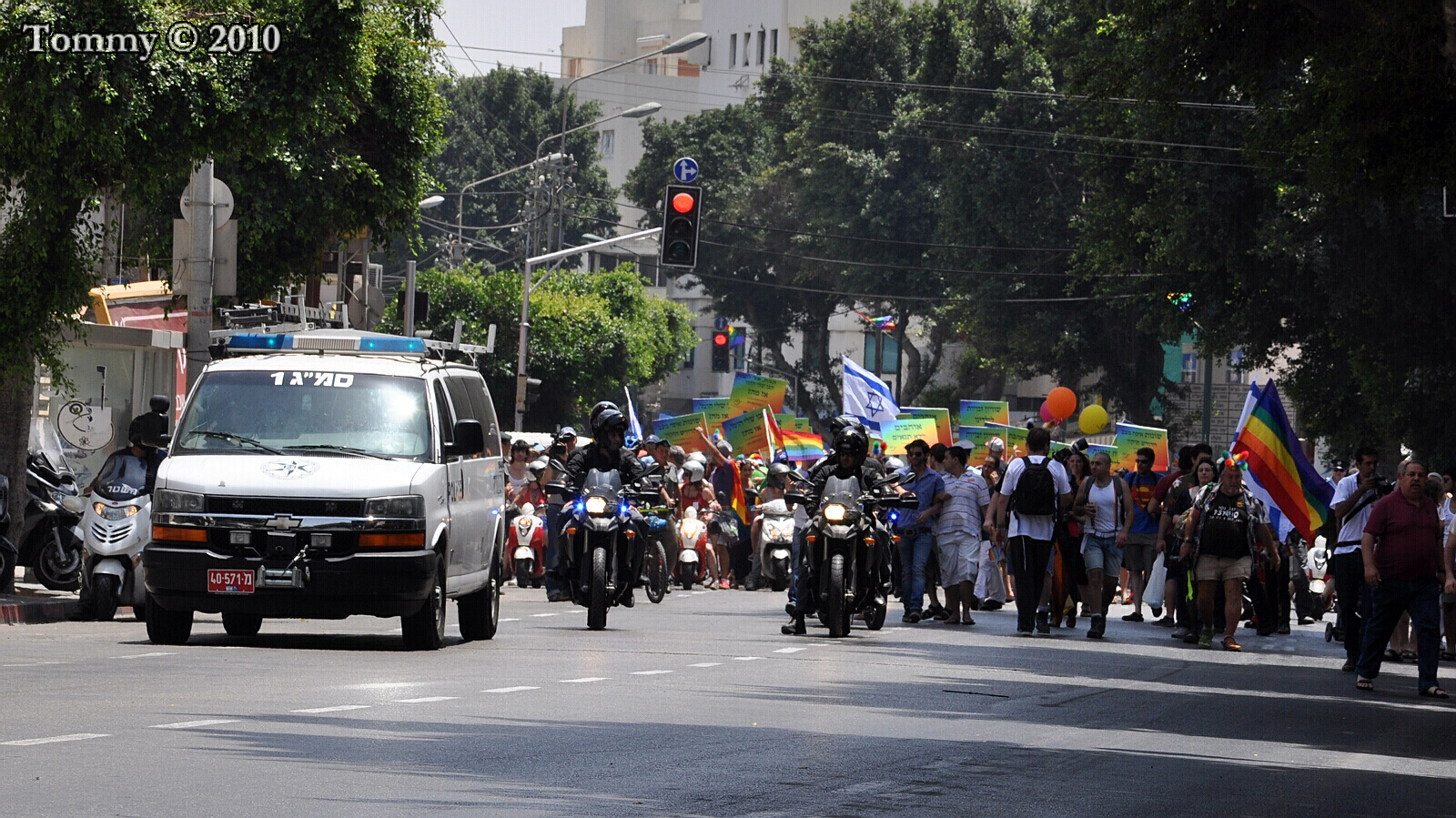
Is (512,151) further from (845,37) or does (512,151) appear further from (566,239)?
(845,37)

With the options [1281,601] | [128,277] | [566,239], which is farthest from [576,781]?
[566,239]

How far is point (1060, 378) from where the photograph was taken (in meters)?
58.7

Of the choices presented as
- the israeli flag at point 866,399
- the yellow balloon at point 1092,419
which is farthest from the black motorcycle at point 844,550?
the yellow balloon at point 1092,419

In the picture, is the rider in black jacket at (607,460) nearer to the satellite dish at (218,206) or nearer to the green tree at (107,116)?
the green tree at (107,116)

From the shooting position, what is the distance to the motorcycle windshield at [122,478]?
1789cm

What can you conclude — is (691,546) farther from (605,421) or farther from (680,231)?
(605,421)

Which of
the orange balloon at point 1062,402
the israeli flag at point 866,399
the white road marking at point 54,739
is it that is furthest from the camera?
the orange balloon at point 1062,402

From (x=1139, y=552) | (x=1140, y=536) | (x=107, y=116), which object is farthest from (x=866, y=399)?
→ (x=107, y=116)

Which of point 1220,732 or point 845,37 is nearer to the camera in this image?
point 1220,732

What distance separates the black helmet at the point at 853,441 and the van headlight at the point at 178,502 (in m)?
6.04

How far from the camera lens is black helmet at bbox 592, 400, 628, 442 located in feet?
62.3

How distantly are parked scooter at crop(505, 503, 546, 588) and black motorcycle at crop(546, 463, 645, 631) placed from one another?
24.3ft

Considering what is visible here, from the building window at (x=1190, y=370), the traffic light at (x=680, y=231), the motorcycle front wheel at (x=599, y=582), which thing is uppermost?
the building window at (x=1190, y=370)

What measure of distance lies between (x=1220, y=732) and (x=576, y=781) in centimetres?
Result: 505
